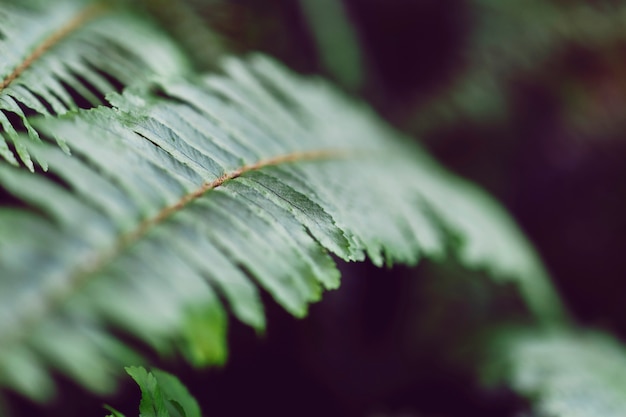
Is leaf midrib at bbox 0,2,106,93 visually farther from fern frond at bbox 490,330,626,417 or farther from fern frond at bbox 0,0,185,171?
fern frond at bbox 490,330,626,417

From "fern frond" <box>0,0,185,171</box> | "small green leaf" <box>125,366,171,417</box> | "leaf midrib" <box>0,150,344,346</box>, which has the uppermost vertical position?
"fern frond" <box>0,0,185,171</box>

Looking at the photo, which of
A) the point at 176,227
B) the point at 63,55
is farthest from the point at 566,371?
the point at 63,55

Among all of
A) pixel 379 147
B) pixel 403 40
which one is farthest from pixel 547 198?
pixel 379 147

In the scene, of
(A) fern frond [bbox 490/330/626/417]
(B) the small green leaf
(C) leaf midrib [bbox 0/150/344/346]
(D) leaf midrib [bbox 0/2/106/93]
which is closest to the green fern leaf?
(B) the small green leaf

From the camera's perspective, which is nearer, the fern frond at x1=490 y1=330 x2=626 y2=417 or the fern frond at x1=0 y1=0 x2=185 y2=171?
the fern frond at x1=0 y1=0 x2=185 y2=171

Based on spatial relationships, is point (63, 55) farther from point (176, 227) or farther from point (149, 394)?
point (149, 394)

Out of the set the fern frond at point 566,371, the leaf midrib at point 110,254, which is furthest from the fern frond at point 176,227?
the fern frond at point 566,371
